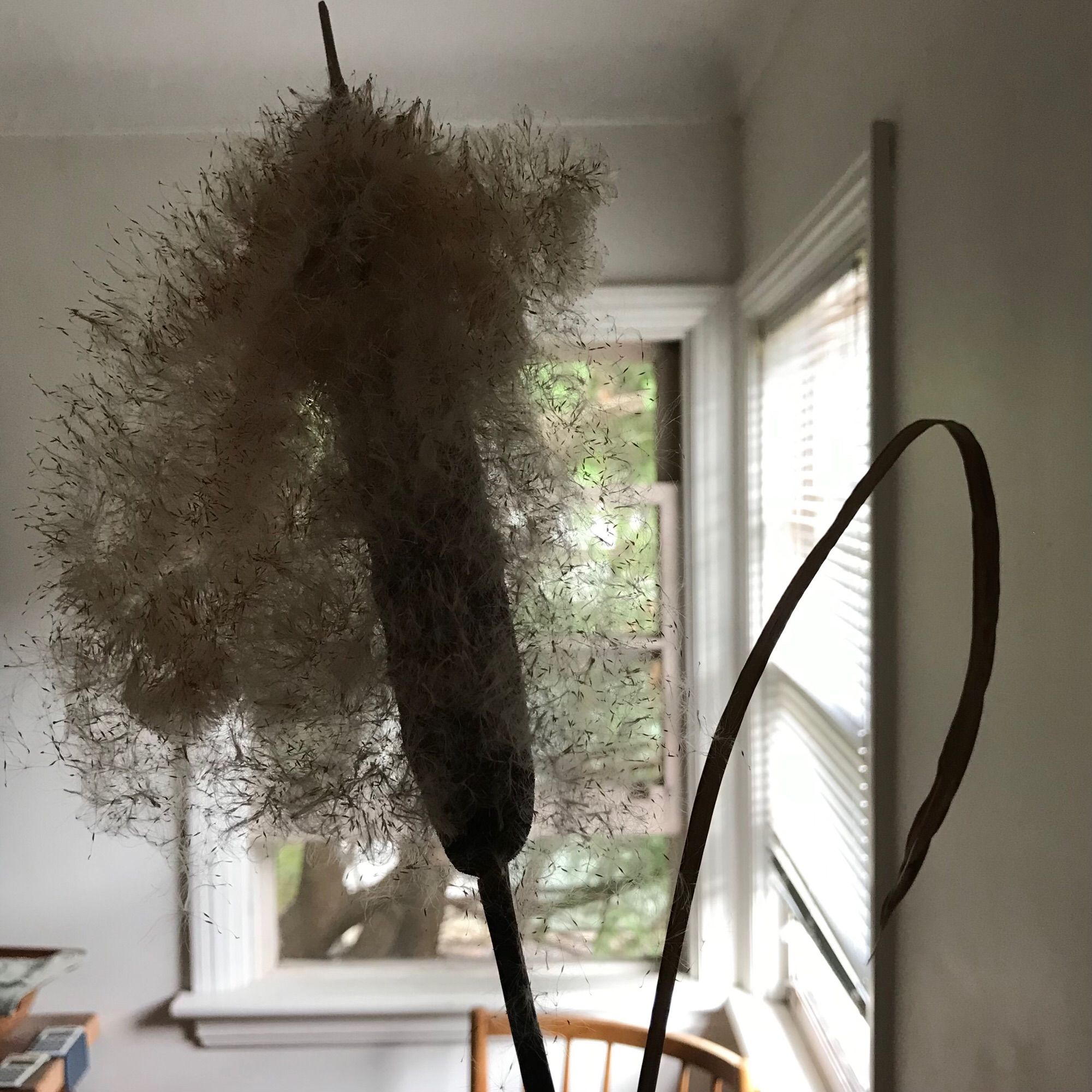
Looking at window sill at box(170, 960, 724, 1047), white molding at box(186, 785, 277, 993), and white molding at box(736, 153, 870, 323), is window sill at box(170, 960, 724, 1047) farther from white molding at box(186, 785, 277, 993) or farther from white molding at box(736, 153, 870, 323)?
white molding at box(736, 153, 870, 323)

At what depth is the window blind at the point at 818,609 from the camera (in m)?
1.12

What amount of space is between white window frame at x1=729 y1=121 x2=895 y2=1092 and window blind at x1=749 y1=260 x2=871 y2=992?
0.11 ft

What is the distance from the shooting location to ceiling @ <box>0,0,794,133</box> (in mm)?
1358

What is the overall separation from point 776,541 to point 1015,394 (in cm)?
92

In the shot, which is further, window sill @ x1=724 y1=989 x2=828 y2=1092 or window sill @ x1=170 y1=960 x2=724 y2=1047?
window sill @ x1=170 y1=960 x2=724 y2=1047

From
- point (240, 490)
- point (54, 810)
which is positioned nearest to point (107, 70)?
point (54, 810)

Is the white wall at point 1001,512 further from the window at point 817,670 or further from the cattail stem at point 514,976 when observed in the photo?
the cattail stem at point 514,976

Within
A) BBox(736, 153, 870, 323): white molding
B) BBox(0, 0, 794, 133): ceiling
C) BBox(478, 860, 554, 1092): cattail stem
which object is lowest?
BBox(478, 860, 554, 1092): cattail stem

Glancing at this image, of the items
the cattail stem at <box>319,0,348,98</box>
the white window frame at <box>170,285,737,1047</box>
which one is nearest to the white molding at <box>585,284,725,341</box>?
the white window frame at <box>170,285,737,1047</box>

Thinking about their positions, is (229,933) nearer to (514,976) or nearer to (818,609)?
(818,609)

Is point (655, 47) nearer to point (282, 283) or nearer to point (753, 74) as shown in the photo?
point (753, 74)

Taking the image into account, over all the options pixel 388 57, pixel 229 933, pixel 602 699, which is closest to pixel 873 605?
pixel 602 699

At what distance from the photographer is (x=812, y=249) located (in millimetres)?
1176

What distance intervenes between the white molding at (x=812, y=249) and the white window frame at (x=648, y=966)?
129 millimetres
